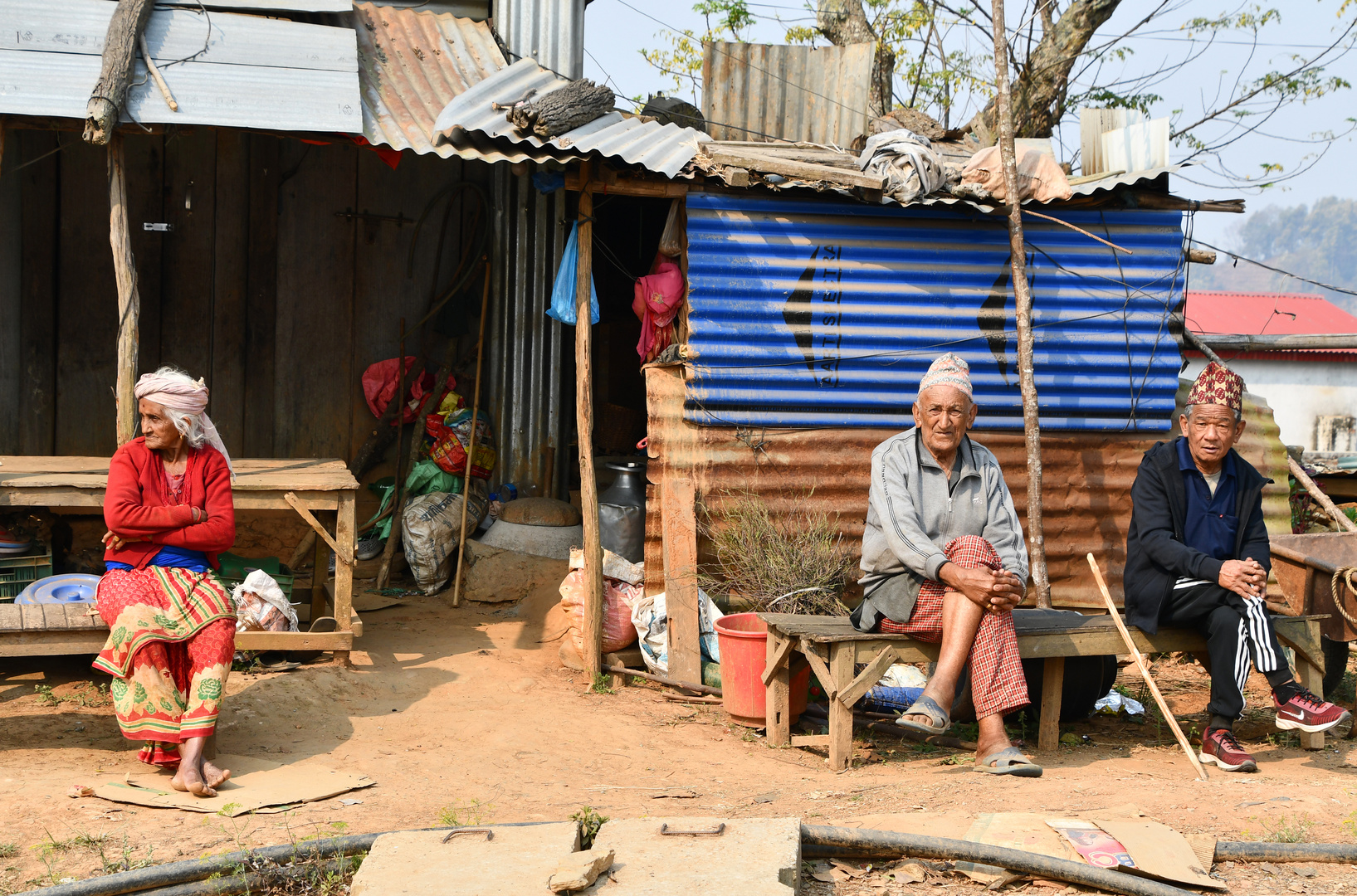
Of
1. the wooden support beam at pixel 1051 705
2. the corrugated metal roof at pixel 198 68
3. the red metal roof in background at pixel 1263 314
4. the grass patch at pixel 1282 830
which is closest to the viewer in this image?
the grass patch at pixel 1282 830

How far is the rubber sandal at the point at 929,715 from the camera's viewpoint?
466 centimetres

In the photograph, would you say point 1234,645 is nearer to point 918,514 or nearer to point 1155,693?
point 1155,693

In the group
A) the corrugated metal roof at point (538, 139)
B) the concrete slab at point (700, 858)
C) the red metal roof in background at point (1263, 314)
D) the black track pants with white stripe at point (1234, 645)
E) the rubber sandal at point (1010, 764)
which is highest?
the red metal roof in background at point (1263, 314)

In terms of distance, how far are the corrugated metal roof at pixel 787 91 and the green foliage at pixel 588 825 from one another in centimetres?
574

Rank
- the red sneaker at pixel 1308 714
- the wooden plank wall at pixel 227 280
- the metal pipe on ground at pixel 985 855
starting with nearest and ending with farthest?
the metal pipe on ground at pixel 985 855
the red sneaker at pixel 1308 714
the wooden plank wall at pixel 227 280

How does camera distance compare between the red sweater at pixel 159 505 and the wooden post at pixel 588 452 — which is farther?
the wooden post at pixel 588 452

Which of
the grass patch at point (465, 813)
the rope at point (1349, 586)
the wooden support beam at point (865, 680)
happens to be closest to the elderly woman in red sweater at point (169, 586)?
the grass patch at point (465, 813)

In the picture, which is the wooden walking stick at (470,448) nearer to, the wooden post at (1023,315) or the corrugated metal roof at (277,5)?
the corrugated metal roof at (277,5)

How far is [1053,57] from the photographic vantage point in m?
12.3

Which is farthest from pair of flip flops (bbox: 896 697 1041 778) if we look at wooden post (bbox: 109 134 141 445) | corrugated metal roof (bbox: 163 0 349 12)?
corrugated metal roof (bbox: 163 0 349 12)

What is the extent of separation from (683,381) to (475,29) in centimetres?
341

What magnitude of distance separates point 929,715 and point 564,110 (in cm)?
382

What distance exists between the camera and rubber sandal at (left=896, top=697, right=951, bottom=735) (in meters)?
Result: 4.66

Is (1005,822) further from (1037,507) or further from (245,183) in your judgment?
(245,183)
